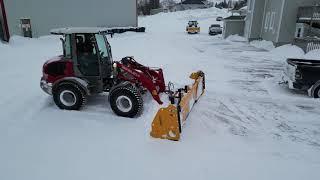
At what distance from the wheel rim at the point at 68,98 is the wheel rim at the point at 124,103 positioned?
52.3 inches

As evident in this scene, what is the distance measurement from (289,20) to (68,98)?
17910 millimetres

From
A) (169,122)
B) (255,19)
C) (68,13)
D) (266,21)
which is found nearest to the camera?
(169,122)

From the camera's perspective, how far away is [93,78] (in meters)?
7.41

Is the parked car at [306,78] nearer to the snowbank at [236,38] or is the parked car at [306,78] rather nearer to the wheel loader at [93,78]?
the wheel loader at [93,78]

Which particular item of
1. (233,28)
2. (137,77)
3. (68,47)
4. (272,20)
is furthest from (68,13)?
(137,77)

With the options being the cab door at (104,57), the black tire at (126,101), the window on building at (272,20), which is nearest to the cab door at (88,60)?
the cab door at (104,57)

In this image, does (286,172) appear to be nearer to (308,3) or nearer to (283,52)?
(283,52)

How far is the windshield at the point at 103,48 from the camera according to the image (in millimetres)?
7223

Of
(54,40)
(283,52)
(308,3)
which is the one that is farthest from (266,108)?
(54,40)

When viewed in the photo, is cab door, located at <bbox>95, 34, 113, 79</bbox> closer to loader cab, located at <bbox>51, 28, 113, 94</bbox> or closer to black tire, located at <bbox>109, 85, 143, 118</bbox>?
loader cab, located at <bbox>51, 28, 113, 94</bbox>

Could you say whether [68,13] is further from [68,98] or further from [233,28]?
[68,98]

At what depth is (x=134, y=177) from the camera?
4.80 meters

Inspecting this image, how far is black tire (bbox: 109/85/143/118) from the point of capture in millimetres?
6770

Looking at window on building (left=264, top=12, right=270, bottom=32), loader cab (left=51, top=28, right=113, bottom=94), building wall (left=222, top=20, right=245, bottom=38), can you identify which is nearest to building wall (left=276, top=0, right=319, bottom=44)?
Result: window on building (left=264, top=12, right=270, bottom=32)
